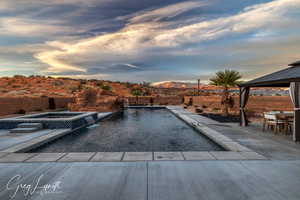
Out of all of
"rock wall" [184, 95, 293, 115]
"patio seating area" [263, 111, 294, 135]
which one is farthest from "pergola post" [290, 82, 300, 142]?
"rock wall" [184, 95, 293, 115]

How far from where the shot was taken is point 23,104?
1478 centimetres

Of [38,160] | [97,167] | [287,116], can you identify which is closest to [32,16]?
[38,160]

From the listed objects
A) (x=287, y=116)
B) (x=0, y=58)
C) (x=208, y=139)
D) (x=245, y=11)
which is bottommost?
(x=208, y=139)

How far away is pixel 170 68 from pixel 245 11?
25.3 meters

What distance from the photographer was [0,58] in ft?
62.3

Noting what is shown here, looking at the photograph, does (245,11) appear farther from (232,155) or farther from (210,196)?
(210,196)

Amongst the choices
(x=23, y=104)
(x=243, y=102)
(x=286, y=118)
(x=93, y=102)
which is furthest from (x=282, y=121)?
(x=23, y=104)

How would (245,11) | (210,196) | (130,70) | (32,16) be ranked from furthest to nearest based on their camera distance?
(130,70) → (245,11) → (32,16) → (210,196)

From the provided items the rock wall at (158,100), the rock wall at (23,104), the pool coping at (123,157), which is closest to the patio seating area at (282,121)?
the pool coping at (123,157)

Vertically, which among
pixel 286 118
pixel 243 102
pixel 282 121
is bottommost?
pixel 282 121

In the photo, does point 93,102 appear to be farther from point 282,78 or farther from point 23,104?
point 282,78

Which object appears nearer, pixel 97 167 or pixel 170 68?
pixel 97 167

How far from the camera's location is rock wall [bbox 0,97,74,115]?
42.8 feet

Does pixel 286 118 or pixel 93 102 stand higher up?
pixel 93 102
